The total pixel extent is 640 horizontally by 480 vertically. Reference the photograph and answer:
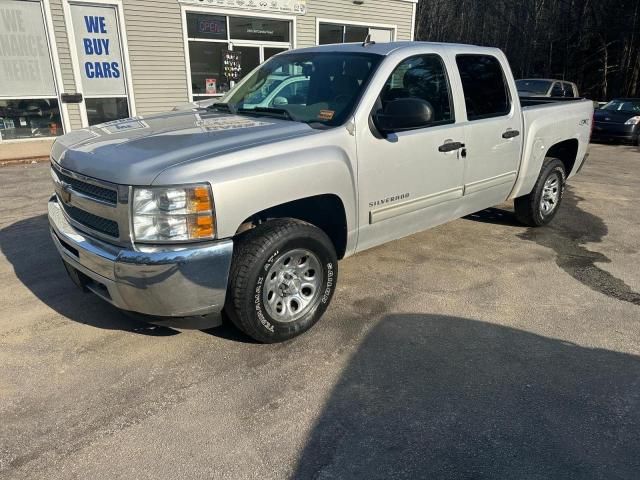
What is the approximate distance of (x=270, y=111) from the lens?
393 centimetres

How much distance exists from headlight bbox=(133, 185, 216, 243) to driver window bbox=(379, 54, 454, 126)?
5.95ft

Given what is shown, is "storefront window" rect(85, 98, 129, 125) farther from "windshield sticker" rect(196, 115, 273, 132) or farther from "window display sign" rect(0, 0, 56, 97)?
"windshield sticker" rect(196, 115, 273, 132)

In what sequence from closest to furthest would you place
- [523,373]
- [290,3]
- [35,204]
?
1. [523,373]
2. [35,204]
3. [290,3]

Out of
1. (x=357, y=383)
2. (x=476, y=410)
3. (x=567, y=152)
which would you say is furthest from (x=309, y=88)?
(x=567, y=152)

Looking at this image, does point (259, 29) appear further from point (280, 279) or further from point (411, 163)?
point (280, 279)

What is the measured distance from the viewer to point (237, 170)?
2.88 meters

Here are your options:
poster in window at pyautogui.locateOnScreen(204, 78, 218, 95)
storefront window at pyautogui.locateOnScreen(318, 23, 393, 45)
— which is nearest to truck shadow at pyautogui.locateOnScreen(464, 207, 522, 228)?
poster in window at pyautogui.locateOnScreen(204, 78, 218, 95)

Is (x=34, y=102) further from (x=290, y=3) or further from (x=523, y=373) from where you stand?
(x=523, y=373)

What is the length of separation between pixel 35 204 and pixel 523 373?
654 centimetres

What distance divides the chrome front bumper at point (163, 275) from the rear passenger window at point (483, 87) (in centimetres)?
274

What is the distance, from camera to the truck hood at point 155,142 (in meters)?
2.84

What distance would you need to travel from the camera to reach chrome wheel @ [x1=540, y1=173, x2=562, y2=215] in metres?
5.83

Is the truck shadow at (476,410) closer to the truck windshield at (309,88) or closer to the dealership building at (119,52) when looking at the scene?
the truck windshield at (309,88)

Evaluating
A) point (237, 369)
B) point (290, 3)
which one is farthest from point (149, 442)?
point (290, 3)
